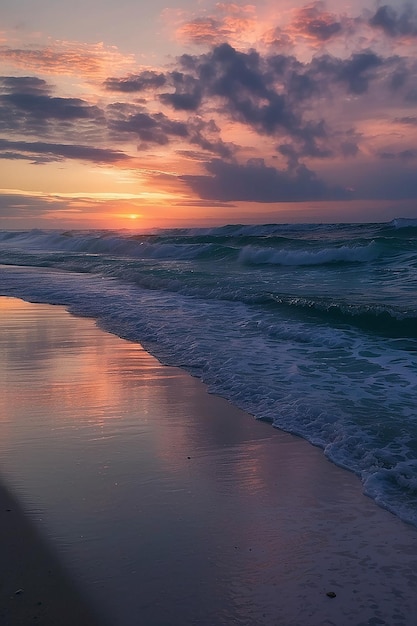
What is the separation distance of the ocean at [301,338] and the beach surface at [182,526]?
1.24 feet

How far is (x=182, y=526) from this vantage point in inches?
142

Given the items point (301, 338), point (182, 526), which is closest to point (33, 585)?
point (182, 526)

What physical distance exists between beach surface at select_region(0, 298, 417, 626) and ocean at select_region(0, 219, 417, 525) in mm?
379

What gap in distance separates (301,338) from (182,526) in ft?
20.8

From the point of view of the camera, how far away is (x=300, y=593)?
2959 mm

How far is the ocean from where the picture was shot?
5184 mm

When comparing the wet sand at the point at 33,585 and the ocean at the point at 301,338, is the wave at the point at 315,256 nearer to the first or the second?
the ocean at the point at 301,338

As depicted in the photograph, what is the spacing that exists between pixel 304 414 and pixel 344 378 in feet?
5.08

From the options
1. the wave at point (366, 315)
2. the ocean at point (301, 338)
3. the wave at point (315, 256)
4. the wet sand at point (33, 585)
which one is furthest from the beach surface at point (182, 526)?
the wave at point (315, 256)

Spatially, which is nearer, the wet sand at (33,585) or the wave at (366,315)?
the wet sand at (33,585)

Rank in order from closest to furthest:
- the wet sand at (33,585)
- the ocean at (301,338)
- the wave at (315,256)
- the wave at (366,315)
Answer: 1. the wet sand at (33,585)
2. the ocean at (301,338)
3. the wave at (366,315)
4. the wave at (315,256)

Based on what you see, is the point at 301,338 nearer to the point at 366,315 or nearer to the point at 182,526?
the point at 366,315

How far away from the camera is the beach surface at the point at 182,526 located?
9.37 ft

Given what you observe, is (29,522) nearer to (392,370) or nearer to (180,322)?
(392,370)
